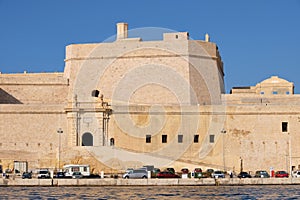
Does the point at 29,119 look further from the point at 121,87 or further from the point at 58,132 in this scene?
the point at 121,87

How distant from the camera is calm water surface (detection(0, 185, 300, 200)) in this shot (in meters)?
37.2

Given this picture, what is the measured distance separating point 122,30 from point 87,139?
12222 millimetres

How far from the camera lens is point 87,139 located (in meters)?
58.8

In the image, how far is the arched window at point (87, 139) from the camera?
58469 mm

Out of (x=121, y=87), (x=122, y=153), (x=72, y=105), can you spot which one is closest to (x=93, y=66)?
(x=121, y=87)

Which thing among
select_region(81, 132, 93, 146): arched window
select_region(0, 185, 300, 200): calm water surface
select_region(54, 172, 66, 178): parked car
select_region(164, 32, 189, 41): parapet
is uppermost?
select_region(164, 32, 189, 41): parapet

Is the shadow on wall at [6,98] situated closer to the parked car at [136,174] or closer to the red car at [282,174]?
the parked car at [136,174]

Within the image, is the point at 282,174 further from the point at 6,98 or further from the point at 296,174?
the point at 6,98

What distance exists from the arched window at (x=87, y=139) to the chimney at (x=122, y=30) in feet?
35.5

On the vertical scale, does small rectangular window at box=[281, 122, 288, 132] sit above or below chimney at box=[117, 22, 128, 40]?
below

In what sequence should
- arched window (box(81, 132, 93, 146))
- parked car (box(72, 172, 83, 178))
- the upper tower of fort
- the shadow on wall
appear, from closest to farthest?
parked car (box(72, 172, 83, 178)) < arched window (box(81, 132, 93, 146)) < the upper tower of fort < the shadow on wall

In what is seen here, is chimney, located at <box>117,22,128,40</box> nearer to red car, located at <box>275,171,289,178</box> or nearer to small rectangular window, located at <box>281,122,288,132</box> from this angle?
small rectangular window, located at <box>281,122,288,132</box>

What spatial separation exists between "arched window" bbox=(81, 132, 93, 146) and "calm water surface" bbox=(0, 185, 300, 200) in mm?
13739

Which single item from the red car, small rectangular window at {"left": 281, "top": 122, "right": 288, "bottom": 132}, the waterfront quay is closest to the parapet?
small rectangular window at {"left": 281, "top": 122, "right": 288, "bottom": 132}
